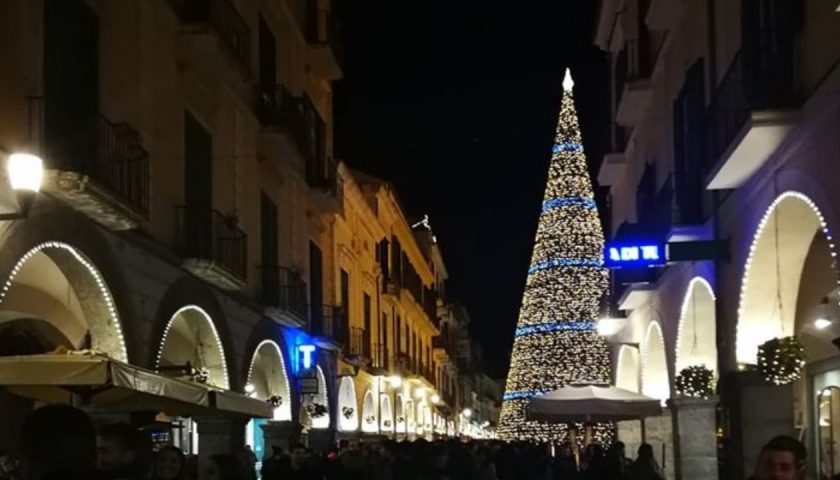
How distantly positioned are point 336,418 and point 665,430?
31.2 ft

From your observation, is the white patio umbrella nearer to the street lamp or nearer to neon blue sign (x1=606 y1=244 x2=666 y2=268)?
neon blue sign (x1=606 y1=244 x2=666 y2=268)

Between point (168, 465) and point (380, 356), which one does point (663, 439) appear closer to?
point (168, 465)

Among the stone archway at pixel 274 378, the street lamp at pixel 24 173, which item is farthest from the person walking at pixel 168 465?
the stone archway at pixel 274 378

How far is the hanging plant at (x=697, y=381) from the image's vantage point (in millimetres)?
17594

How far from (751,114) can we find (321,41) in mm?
18388

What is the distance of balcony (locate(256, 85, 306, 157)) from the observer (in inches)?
914

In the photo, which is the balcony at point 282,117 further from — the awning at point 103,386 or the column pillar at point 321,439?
the awning at point 103,386

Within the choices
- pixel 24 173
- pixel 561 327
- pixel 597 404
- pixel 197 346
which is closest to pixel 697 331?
pixel 597 404

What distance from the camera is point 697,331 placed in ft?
67.6

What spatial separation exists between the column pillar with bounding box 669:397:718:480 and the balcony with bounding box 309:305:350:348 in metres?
10.0

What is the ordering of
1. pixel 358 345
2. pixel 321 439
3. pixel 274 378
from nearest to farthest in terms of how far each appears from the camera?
1. pixel 274 378
2. pixel 321 439
3. pixel 358 345

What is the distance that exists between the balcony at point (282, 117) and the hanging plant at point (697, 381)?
9.13 meters

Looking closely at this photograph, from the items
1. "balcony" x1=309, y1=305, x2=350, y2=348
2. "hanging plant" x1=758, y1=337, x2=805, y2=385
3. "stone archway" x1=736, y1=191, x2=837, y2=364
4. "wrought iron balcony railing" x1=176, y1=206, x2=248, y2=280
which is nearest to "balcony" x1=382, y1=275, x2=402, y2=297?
"balcony" x1=309, y1=305, x2=350, y2=348

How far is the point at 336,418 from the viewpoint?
31344 millimetres
